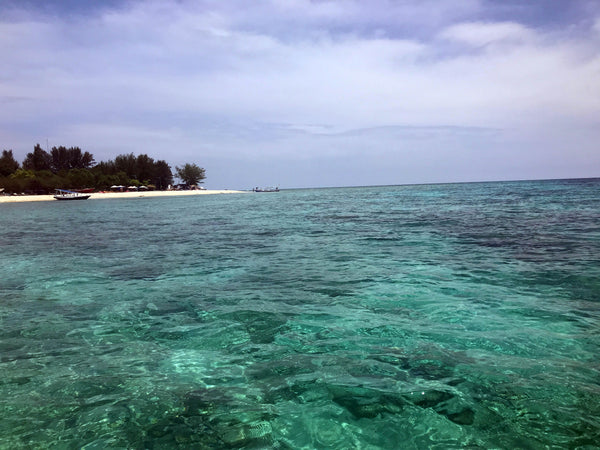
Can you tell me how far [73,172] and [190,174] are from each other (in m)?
63.1

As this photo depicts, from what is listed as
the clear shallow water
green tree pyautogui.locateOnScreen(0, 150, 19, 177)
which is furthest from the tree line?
the clear shallow water

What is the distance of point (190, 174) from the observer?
18325 centimetres

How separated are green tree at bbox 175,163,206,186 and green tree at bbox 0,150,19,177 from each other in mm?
68778

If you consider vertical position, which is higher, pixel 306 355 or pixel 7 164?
pixel 7 164

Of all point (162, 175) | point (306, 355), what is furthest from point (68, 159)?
point (306, 355)

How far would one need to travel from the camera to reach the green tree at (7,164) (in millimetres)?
115938

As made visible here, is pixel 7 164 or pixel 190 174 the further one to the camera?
pixel 190 174

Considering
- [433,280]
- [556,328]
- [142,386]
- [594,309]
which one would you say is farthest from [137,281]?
[594,309]

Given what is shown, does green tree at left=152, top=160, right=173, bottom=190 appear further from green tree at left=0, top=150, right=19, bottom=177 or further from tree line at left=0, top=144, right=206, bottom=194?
green tree at left=0, top=150, right=19, bottom=177

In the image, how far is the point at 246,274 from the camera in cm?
1141

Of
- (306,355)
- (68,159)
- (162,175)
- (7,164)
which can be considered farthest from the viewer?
(162,175)

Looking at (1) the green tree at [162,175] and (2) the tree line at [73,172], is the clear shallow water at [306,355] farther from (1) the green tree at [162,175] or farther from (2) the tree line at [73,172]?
(1) the green tree at [162,175]

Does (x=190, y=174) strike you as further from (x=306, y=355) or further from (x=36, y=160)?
(x=306, y=355)

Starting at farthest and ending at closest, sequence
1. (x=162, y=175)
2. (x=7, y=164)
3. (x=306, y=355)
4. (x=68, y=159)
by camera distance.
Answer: (x=162, y=175) < (x=68, y=159) < (x=7, y=164) < (x=306, y=355)
